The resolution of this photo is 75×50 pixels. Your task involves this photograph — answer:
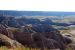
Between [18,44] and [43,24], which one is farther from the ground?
[43,24]

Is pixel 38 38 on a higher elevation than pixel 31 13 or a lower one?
lower

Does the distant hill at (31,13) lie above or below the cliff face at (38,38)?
above

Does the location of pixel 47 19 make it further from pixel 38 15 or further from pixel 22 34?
pixel 22 34

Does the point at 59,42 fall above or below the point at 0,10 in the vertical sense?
below

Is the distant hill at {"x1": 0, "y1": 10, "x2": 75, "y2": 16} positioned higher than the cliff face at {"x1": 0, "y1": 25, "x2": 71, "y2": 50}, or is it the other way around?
the distant hill at {"x1": 0, "y1": 10, "x2": 75, "y2": 16}

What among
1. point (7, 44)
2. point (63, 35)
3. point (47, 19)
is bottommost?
point (7, 44)

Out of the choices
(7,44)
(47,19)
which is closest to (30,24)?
(47,19)

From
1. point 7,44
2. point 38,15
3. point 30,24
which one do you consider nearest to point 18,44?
point 7,44

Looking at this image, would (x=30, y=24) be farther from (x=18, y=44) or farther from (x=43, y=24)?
(x=18, y=44)
